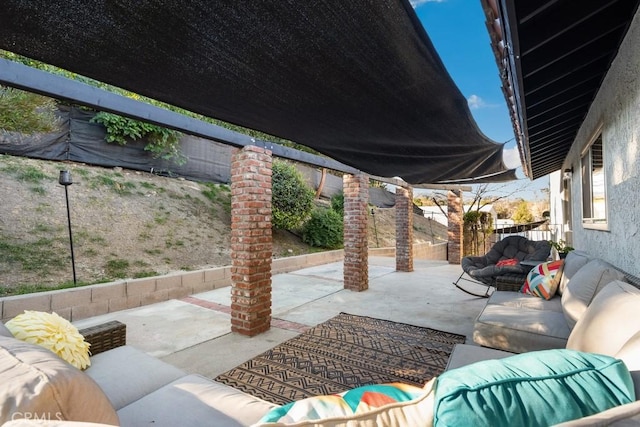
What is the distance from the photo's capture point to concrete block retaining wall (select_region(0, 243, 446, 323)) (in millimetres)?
3342

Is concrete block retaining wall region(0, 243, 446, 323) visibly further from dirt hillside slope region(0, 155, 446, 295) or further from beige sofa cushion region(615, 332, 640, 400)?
beige sofa cushion region(615, 332, 640, 400)

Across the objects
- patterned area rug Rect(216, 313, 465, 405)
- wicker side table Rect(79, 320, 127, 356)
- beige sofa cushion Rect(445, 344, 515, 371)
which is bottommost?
patterned area rug Rect(216, 313, 465, 405)

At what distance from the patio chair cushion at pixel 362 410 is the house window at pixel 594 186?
10.1ft

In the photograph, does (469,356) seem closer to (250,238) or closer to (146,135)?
(250,238)

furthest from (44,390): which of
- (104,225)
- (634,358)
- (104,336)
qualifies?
(104,225)

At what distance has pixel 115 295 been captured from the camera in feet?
13.1

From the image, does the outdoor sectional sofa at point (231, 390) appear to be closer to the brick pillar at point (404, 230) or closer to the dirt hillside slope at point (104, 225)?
the dirt hillside slope at point (104, 225)

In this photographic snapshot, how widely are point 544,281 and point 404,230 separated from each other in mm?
4049

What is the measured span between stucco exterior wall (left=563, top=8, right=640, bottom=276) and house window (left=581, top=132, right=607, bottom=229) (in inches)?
7.2

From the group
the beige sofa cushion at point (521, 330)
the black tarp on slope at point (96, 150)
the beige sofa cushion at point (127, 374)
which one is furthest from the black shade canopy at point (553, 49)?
the black tarp on slope at point (96, 150)

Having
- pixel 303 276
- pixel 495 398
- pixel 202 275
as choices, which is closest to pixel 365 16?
pixel 495 398

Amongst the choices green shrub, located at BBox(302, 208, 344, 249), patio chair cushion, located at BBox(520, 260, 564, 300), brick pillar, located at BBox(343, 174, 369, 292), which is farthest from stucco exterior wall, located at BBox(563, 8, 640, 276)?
green shrub, located at BBox(302, 208, 344, 249)

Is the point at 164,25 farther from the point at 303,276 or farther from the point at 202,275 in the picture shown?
the point at 303,276

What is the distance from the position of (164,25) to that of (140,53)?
231 millimetres
